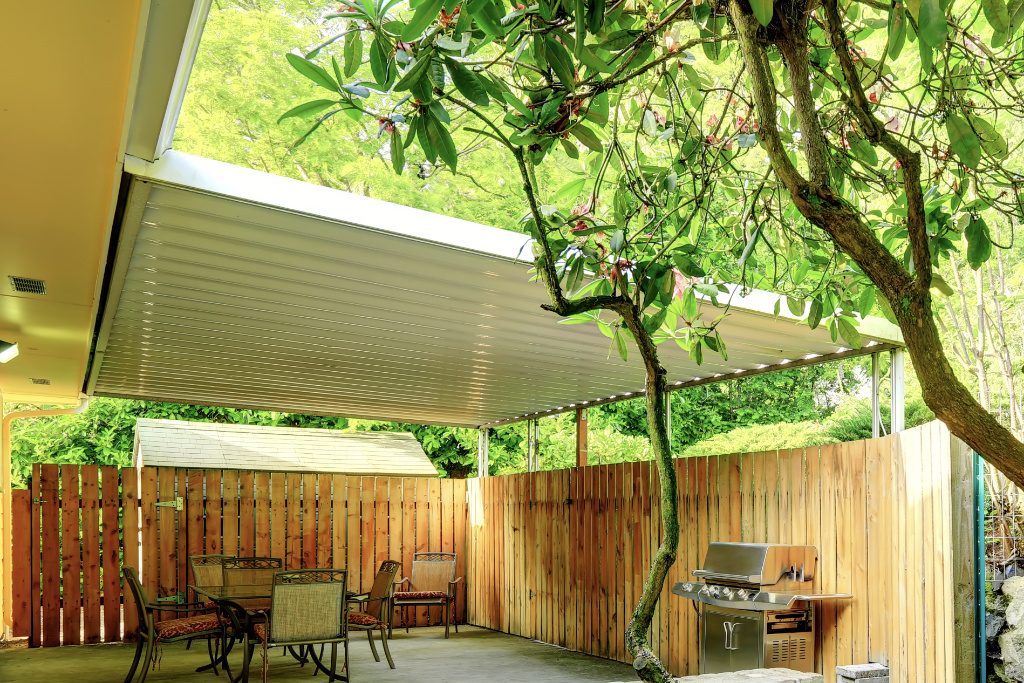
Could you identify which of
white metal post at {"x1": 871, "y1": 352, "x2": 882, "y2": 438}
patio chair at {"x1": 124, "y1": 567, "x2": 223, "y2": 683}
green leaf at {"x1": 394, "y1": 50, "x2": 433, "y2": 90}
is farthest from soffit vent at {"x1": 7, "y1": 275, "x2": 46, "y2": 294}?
white metal post at {"x1": 871, "y1": 352, "x2": 882, "y2": 438}

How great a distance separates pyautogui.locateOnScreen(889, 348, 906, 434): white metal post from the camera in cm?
671

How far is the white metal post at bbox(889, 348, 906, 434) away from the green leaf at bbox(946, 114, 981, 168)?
16.5 ft

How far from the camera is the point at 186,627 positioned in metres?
7.31

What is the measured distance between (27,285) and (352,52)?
4.57m

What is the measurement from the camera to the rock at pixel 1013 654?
249 inches

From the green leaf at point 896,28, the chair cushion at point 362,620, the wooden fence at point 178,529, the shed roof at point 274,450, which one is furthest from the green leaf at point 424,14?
the shed roof at point 274,450

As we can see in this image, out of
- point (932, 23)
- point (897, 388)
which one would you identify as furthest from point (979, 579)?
point (932, 23)

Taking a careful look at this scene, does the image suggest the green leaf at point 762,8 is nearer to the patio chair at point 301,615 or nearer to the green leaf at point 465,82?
the green leaf at point 465,82

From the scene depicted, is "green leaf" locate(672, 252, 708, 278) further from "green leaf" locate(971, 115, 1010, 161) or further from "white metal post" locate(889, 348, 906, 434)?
"white metal post" locate(889, 348, 906, 434)

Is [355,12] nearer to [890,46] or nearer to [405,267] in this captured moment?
[890,46]

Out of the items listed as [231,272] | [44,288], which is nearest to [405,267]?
[231,272]

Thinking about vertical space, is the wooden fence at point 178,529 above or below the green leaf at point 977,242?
below

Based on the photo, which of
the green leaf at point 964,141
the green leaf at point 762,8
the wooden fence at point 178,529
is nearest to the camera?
the green leaf at point 762,8

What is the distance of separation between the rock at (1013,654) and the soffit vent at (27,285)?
726 centimetres
